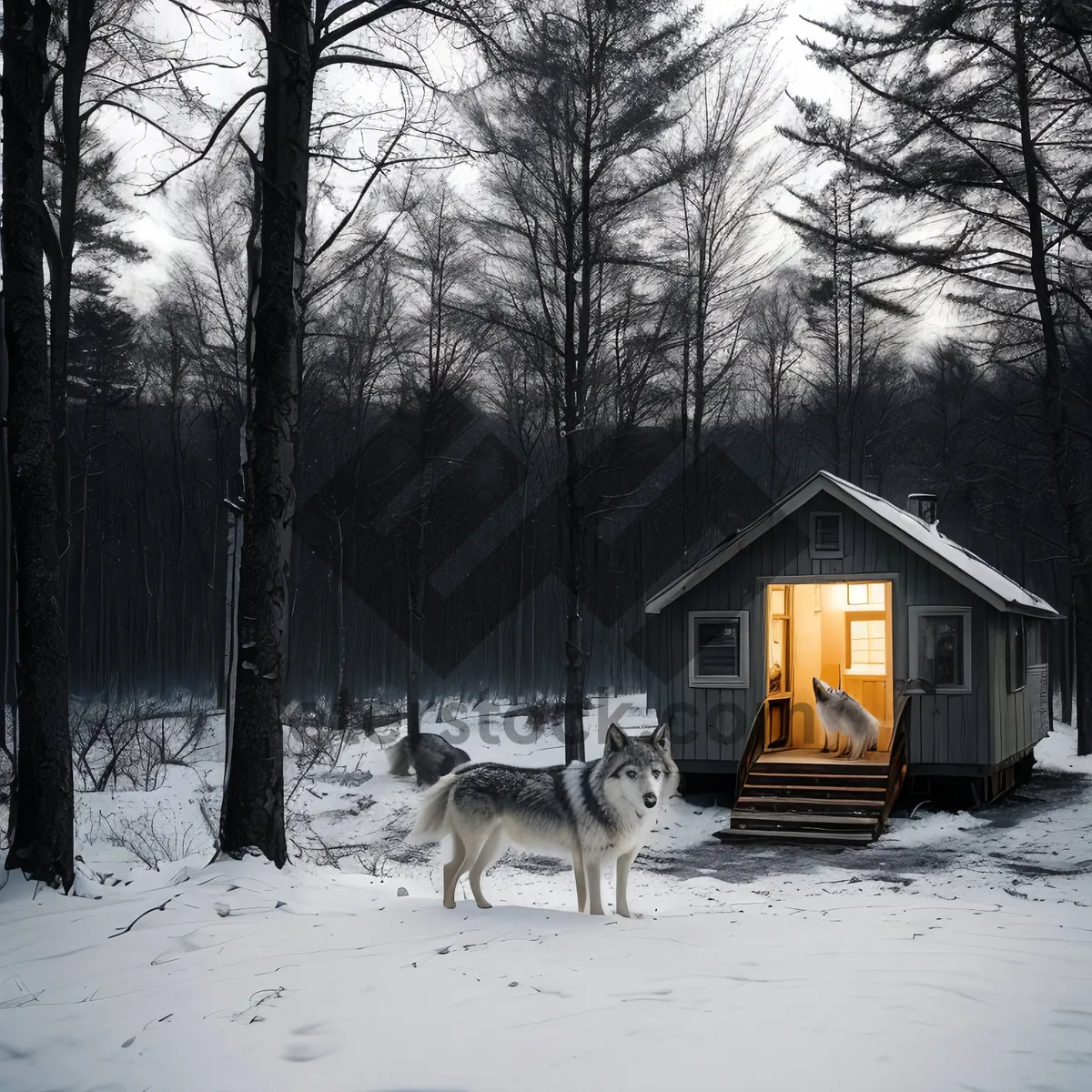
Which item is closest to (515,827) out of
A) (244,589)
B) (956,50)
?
(244,589)

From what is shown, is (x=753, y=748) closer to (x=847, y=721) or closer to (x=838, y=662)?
(x=847, y=721)

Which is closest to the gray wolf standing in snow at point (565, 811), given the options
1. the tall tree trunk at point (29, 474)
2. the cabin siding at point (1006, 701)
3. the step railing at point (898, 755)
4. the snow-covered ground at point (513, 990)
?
the snow-covered ground at point (513, 990)

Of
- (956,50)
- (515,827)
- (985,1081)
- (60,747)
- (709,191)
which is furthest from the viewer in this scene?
(709,191)

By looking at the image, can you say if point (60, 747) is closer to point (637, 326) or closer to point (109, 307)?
point (637, 326)

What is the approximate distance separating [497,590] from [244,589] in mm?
21809

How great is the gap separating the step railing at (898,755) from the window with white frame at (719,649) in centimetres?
211

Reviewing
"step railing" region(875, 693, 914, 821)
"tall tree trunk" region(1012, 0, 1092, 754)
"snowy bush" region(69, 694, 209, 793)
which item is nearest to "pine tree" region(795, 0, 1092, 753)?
"tall tree trunk" region(1012, 0, 1092, 754)

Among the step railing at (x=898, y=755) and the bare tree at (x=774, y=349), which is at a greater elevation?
the bare tree at (x=774, y=349)

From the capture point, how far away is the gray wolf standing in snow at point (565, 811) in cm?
614

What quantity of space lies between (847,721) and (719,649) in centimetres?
200

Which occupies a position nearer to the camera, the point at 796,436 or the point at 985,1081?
the point at 985,1081

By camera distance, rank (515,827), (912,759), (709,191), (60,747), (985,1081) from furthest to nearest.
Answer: (709,191)
(912,759)
(60,747)
(515,827)
(985,1081)

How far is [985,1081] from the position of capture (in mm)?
3320

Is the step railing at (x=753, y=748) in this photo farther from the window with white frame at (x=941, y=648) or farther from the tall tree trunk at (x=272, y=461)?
the tall tree trunk at (x=272, y=461)
